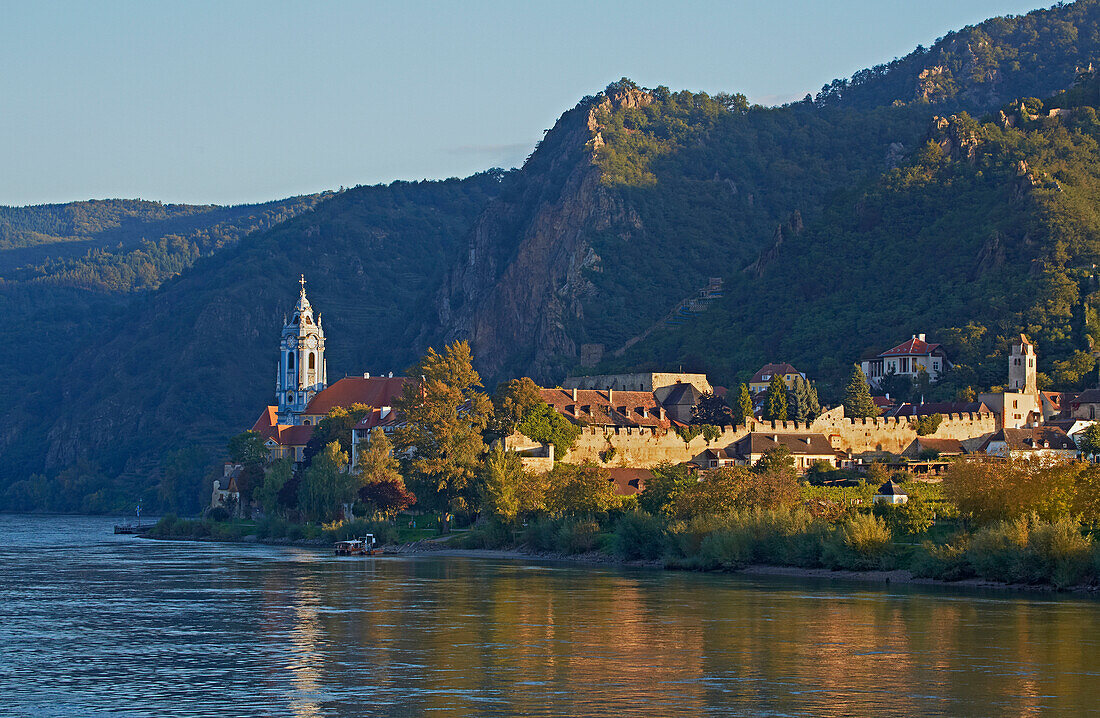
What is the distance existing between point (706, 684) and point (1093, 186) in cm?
12383

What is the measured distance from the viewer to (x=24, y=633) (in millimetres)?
46469

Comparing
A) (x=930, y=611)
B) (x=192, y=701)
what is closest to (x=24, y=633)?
(x=192, y=701)

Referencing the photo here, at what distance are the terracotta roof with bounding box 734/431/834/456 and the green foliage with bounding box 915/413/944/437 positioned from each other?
8388 millimetres

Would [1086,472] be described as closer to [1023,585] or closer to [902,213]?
[1023,585]

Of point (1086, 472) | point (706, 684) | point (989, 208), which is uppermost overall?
point (989, 208)

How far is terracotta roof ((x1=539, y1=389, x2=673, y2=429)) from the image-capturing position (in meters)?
103

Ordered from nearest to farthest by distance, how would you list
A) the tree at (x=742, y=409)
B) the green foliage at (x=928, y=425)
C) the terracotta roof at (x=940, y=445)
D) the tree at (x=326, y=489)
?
the terracotta roof at (x=940, y=445), the tree at (x=326, y=489), the tree at (x=742, y=409), the green foliage at (x=928, y=425)

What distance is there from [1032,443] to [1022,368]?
20110 mm

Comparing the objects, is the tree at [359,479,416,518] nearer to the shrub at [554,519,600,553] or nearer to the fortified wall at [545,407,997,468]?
the fortified wall at [545,407,997,468]

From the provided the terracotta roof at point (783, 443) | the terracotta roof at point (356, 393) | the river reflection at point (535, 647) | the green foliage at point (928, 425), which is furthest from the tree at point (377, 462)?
the green foliage at point (928, 425)

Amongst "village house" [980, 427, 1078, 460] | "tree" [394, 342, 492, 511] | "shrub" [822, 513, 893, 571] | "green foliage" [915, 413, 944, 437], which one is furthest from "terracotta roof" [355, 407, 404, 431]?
"shrub" [822, 513, 893, 571]

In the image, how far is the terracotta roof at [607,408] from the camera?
103438mm

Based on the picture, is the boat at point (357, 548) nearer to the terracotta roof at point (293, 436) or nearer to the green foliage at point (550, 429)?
the green foliage at point (550, 429)

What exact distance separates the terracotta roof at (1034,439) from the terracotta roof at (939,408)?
6.80 metres
